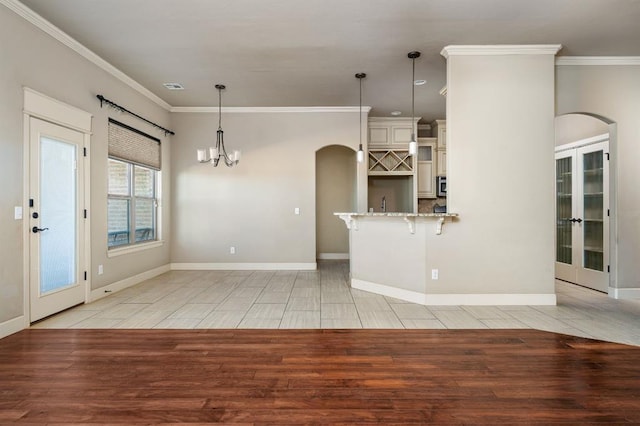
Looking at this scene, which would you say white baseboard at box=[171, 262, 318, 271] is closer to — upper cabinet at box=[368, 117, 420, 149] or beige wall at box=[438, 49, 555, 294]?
upper cabinet at box=[368, 117, 420, 149]

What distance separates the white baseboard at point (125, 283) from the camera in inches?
166

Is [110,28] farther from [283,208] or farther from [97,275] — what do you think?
[283,208]

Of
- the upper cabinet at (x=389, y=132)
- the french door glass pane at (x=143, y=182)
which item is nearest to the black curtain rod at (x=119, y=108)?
the french door glass pane at (x=143, y=182)

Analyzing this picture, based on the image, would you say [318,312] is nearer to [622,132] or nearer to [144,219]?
[144,219]

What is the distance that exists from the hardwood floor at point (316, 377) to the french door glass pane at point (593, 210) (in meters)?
2.47

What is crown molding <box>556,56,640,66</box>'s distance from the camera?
13.5 ft

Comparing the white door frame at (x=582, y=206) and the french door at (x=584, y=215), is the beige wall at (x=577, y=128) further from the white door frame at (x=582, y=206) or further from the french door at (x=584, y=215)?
the french door at (x=584, y=215)

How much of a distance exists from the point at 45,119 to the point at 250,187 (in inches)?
129

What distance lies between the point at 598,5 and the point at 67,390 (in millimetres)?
5162

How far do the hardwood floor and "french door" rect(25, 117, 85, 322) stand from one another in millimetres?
645

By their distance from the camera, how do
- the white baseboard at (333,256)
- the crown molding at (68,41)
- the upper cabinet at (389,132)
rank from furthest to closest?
the white baseboard at (333,256) → the upper cabinet at (389,132) → the crown molding at (68,41)

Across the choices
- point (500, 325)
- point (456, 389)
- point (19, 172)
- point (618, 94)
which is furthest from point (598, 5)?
point (19, 172)

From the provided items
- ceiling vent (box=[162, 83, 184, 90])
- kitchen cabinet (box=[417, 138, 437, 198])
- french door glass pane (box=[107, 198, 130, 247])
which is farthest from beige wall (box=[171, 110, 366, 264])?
kitchen cabinet (box=[417, 138, 437, 198])

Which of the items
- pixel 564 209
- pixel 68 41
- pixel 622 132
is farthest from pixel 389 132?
pixel 68 41
